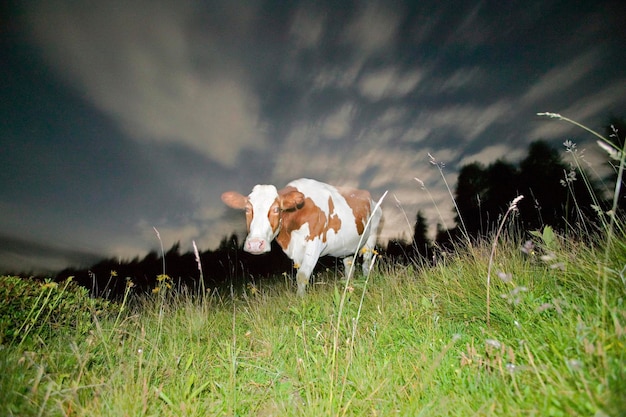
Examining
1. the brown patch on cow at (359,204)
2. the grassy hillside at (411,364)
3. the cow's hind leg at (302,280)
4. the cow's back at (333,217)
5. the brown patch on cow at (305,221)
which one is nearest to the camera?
the grassy hillside at (411,364)

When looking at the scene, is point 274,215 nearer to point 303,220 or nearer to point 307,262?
point 303,220

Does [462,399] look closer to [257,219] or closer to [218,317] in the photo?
[218,317]

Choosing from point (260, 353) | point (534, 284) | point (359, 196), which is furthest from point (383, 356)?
point (359, 196)

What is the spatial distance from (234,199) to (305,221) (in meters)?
1.74

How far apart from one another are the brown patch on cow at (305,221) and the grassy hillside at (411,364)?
353 centimetres

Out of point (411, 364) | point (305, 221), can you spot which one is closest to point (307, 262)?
point (305, 221)

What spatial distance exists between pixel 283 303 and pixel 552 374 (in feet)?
12.8

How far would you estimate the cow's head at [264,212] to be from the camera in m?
5.75

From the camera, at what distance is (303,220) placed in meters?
6.97

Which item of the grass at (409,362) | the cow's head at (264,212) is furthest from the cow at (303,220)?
the grass at (409,362)

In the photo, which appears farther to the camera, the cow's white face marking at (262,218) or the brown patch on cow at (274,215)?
the brown patch on cow at (274,215)

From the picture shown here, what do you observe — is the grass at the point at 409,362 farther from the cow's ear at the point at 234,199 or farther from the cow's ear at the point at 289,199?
the cow's ear at the point at 234,199

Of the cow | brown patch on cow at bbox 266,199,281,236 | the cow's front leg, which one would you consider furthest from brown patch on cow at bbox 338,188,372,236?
brown patch on cow at bbox 266,199,281,236

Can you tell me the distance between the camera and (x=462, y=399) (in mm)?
1552
